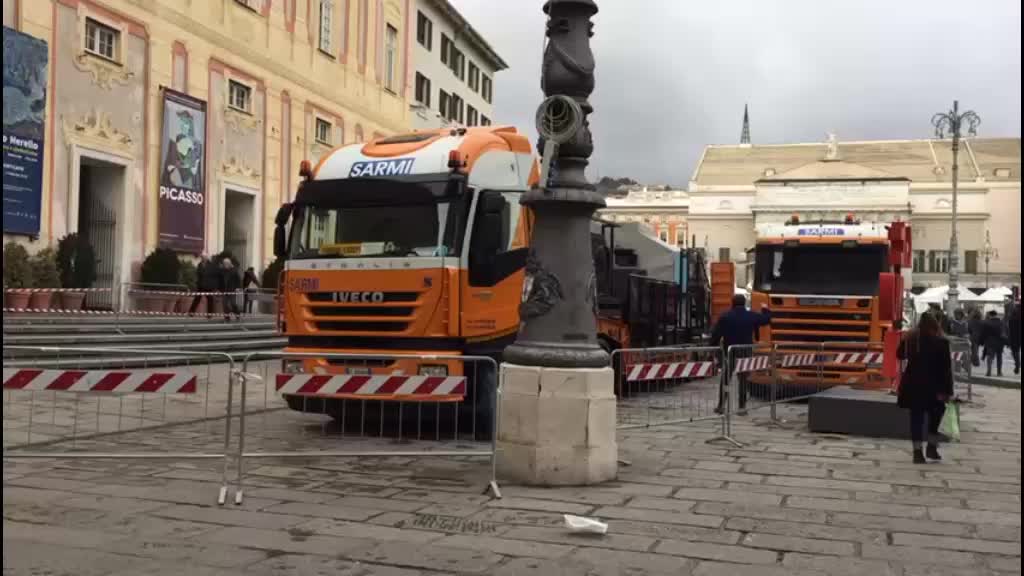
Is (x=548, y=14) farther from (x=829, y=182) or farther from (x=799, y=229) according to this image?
(x=829, y=182)

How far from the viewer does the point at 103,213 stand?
23.7m

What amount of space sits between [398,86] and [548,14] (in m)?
32.4

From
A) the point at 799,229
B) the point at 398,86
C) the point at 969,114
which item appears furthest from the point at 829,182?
the point at 799,229

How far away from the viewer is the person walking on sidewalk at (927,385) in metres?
9.51

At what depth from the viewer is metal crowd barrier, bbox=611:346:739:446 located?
10992mm

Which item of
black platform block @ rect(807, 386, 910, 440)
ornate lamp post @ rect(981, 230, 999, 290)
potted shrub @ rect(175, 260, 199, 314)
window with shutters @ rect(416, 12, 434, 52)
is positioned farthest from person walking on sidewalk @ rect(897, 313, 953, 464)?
ornate lamp post @ rect(981, 230, 999, 290)

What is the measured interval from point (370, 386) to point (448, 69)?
4185cm

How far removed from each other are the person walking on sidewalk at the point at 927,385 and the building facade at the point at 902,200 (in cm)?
7310

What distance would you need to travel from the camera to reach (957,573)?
5.35 metres

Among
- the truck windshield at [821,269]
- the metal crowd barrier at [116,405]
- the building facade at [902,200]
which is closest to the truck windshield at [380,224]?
the metal crowd barrier at [116,405]

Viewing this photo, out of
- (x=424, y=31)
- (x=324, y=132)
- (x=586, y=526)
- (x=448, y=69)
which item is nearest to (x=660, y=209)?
(x=448, y=69)

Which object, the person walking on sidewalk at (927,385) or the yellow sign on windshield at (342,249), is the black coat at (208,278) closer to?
the yellow sign on windshield at (342,249)

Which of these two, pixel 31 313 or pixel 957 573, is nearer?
A: pixel 957 573

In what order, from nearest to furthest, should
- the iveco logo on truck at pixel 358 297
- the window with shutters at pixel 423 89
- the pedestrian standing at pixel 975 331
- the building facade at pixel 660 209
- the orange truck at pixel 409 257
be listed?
the orange truck at pixel 409 257 < the iveco logo on truck at pixel 358 297 < the pedestrian standing at pixel 975 331 < the window with shutters at pixel 423 89 < the building facade at pixel 660 209
